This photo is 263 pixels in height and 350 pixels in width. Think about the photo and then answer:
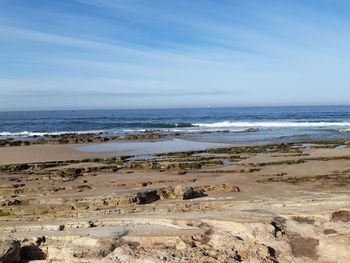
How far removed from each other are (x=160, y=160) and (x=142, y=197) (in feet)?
38.0

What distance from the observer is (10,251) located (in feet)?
21.0

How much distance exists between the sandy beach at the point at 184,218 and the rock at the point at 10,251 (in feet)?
0.17

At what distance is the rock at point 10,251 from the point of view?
6281 millimetres

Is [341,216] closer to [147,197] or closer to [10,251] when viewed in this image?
[147,197]

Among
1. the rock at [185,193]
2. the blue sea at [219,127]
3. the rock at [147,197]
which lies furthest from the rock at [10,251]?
the blue sea at [219,127]

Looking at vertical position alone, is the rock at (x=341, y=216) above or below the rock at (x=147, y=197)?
above

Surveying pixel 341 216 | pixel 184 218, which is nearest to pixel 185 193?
pixel 184 218

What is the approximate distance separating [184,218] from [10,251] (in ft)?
11.5

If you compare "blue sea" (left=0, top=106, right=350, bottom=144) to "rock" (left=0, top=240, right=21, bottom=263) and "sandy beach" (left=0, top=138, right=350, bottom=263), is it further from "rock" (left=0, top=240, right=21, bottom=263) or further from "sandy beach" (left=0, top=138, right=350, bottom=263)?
"rock" (left=0, top=240, right=21, bottom=263)

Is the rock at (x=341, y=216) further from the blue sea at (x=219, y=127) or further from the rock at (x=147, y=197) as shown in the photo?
the blue sea at (x=219, y=127)

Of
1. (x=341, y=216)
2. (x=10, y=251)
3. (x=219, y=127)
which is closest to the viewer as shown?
(x=10, y=251)

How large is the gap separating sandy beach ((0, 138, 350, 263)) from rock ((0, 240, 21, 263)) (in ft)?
0.17

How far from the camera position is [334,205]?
9.16 meters

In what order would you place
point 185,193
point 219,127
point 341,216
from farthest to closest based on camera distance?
1. point 219,127
2. point 185,193
3. point 341,216
